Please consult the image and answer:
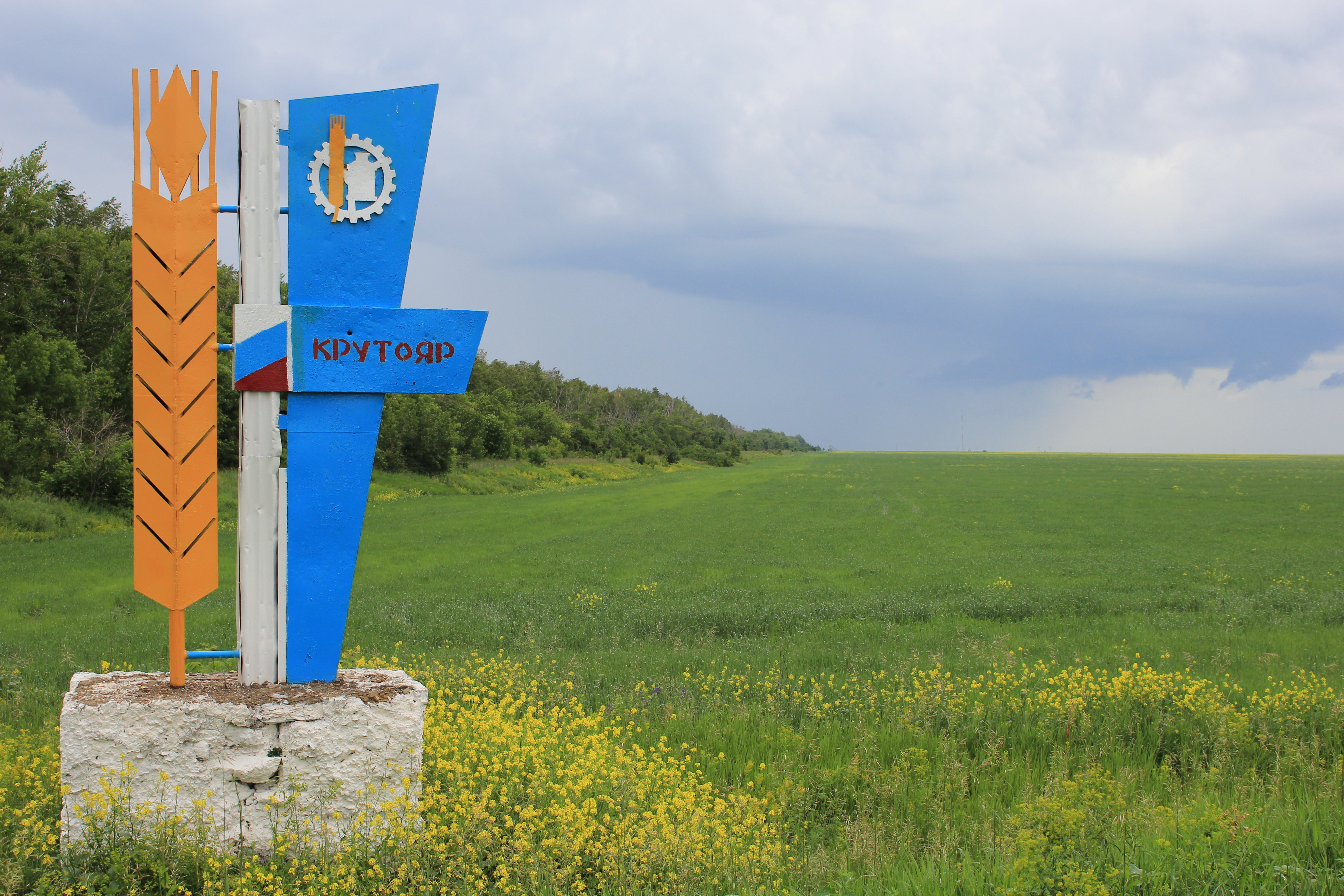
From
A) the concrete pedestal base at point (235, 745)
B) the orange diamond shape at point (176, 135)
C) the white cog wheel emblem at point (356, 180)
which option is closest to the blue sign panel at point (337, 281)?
the white cog wheel emblem at point (356, 180)

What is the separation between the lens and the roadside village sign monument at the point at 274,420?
4.65 metres

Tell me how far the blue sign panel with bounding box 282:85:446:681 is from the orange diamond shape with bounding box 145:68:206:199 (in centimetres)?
60

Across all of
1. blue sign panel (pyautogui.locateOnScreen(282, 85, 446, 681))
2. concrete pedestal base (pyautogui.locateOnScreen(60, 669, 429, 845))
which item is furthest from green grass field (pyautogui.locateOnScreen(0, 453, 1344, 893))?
blue sign panel (pyautogui.locateOnScreen(282, 85, 446, 681))

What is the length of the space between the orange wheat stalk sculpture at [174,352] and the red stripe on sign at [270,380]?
0.30 m

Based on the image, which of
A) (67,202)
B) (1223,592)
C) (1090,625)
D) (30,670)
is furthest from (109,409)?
(1223,592)

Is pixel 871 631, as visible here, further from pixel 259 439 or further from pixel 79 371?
pixel 79 371

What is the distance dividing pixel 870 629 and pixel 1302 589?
11380 mm

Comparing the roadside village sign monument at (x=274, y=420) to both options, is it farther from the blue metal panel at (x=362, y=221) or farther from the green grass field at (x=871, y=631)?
the green grass field at (x=871, y=631)

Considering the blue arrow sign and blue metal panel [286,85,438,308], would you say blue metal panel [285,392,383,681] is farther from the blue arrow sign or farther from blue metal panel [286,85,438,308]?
blue metal panel [286,85,438,308]

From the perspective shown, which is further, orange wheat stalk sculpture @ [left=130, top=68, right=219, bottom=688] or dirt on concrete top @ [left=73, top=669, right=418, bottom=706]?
orange wheat stalk sculpture @ [left=130, top=68, right=219, bottom=688]

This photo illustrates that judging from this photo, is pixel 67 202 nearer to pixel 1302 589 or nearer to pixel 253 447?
pixel 253 447

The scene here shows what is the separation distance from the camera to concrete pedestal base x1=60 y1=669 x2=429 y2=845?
454cm

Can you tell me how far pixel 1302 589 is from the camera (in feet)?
55.8

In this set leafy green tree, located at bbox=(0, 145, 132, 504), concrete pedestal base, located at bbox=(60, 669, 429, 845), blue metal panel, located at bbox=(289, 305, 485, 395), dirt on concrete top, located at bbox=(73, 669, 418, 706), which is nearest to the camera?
concrete pedestal base, located at bbox=(60, 669, 429, 845)
